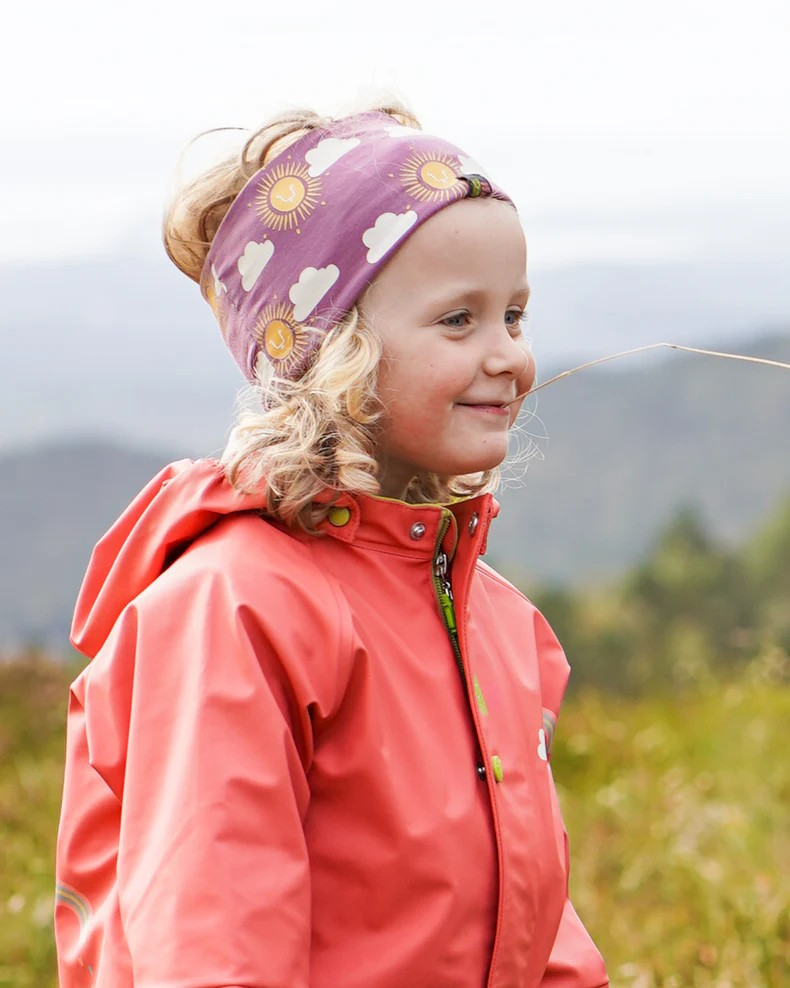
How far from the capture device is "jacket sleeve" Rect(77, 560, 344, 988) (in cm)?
169

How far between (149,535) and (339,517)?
0.28m

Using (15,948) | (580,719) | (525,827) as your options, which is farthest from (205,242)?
(580,719)

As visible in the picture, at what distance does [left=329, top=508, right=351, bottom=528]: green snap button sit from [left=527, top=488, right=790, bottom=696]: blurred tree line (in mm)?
5047

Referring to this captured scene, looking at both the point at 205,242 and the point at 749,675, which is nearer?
the point at 205,242

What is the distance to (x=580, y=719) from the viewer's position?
620 centimetres

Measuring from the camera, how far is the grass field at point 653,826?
368cm

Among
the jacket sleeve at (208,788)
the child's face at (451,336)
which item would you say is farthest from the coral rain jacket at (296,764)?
the child's face at (451,336)

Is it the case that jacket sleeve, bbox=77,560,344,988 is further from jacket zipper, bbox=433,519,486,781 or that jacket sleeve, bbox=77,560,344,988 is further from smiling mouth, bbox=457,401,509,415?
smiling mouth, bbox=457,401,509,415

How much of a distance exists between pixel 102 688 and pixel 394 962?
20.8 inches

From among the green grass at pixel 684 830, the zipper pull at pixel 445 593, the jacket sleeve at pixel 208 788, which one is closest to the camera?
the jacket sleeve at pixel 208 788

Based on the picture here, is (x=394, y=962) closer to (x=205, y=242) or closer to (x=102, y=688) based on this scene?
(x=102, y=688)

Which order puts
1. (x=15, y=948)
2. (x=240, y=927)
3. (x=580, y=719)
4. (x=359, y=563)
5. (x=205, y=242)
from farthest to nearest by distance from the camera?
(x=580, y=719) → (x=15, y=948) → (x=205, y=242) → (x=359, y=563) → (x=240, y=927)

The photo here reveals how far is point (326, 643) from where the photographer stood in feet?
6.12

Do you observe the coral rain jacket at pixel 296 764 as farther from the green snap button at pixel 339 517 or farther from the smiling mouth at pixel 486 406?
the smiling mouth at pixel 486 406
